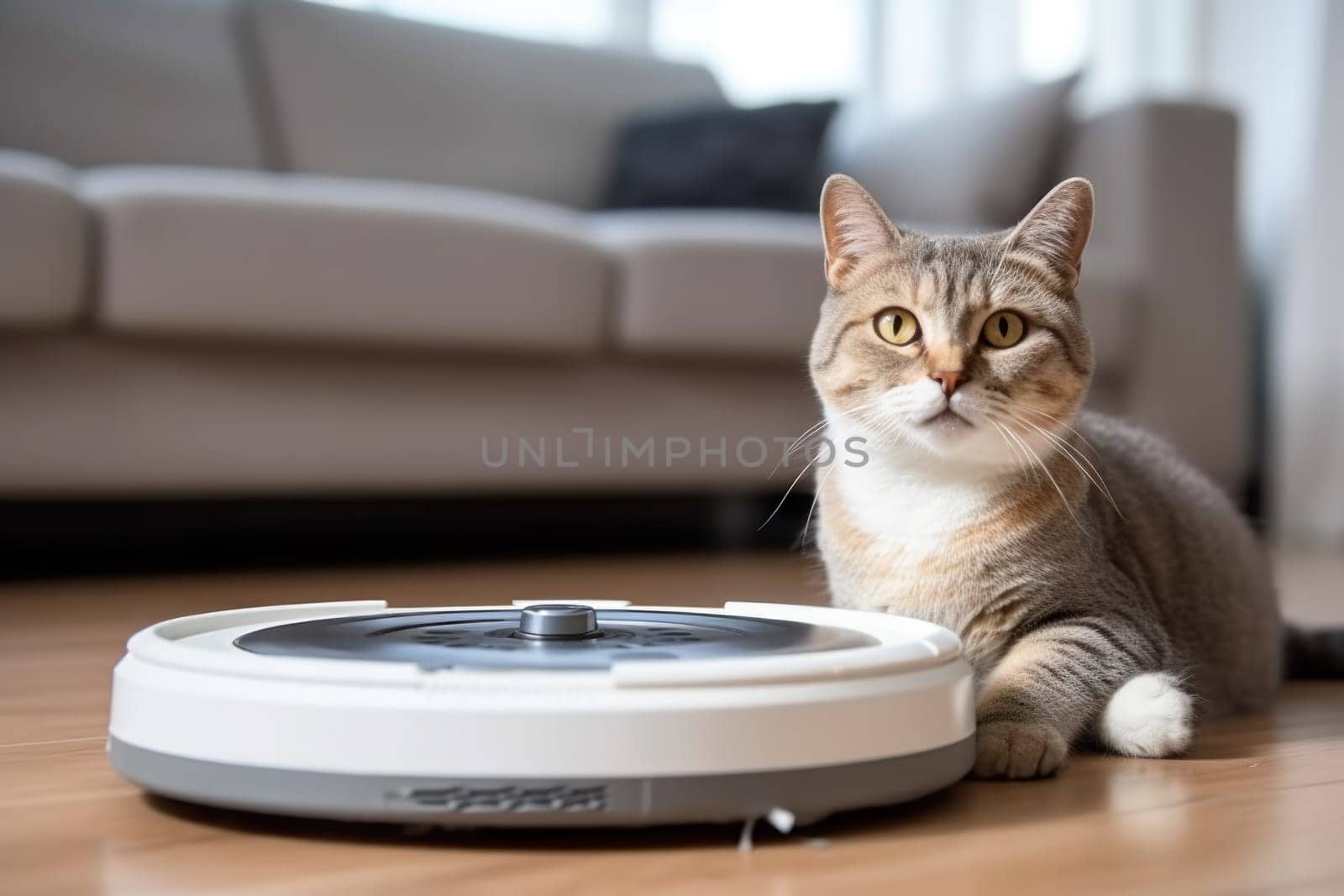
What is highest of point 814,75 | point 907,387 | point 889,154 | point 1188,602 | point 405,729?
point 814,75

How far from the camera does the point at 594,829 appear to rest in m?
0.75

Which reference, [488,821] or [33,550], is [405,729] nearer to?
[488,821]

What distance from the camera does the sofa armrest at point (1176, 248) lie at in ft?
9.98

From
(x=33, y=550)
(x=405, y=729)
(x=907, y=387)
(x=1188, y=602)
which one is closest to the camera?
(x=405, y=729)

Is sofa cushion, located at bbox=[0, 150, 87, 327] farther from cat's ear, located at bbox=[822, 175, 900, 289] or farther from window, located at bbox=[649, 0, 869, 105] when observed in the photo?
window, located at bbox=[649, 0, 869, 105]

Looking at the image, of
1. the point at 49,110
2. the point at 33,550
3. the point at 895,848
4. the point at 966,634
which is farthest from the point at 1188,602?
the point at 49,110

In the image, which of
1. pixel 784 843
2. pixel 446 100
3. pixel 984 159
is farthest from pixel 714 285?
pixel 784 843

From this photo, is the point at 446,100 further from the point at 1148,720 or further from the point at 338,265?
the point at 1148,720

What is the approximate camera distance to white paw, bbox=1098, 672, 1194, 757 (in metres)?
1.03

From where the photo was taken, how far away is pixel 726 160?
3.13 metres

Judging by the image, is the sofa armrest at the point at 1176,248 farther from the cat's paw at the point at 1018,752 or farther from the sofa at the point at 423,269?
the cat's paw at the point at 1018,752

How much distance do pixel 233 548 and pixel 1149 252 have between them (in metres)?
2.08

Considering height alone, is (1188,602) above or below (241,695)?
below

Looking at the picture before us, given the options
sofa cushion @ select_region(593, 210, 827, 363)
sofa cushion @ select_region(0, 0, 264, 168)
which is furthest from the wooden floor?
sofa cushion @ select_region(0, 0, 264, 168)
